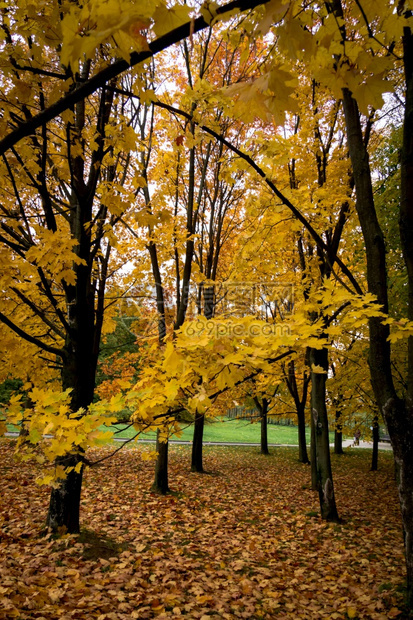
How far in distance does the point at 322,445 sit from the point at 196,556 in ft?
11.1

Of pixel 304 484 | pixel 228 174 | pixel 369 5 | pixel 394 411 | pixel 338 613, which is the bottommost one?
pixel 304 484

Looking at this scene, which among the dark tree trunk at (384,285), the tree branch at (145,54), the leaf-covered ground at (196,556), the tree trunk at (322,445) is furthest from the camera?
the tree trunk at (322,445)

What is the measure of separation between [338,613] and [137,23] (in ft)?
15.9

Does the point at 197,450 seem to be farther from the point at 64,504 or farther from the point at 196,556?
the point at 64,504

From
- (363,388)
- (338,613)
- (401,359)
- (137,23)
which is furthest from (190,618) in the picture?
(363,388)

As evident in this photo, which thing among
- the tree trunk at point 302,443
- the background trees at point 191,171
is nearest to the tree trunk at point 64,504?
the background trees at point 191,171

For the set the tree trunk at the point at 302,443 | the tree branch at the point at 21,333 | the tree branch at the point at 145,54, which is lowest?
the tree trunk at the point at 302,443

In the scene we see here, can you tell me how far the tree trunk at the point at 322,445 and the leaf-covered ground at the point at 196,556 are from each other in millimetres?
334

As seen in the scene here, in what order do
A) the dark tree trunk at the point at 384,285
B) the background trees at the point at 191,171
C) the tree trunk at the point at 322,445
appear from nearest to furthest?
the background trees at the point at 191,171 → the dark tree trunk at the point at 384,285 → the tree trunk at the point at 322,445

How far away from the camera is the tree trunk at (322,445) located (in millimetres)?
6738

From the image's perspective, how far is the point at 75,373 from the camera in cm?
440

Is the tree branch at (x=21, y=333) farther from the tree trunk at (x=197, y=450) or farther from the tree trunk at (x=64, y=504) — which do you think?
the tree trunk at (x=197, y=450)

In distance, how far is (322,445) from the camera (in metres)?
7.01

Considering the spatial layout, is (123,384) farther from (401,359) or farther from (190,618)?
(401,359)
